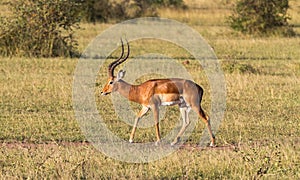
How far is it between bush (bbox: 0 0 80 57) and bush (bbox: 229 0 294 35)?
29.6 ft

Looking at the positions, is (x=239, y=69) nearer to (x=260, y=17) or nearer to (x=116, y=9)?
(x=260, y=17)

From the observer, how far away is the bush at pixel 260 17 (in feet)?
87.4

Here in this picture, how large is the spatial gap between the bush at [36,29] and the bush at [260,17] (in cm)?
902

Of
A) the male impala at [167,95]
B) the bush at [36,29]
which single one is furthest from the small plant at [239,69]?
the male impala at [167,95]

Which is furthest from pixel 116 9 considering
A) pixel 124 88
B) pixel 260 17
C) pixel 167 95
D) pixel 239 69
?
pixel 167 95

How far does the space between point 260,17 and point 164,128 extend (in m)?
17.2

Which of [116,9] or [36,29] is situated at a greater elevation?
[36,29]

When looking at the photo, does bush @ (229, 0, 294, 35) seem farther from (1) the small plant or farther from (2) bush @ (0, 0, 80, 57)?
(1) the small plant

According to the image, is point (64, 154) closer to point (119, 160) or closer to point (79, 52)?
point (119, 160)

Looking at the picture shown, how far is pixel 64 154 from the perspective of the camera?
7828mm

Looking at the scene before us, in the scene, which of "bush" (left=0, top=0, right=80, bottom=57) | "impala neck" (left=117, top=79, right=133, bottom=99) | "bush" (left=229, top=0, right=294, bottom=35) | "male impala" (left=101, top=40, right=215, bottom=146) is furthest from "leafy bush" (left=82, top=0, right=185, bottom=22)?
"male impala" (left=101, top=40, right=215, bottom=146)

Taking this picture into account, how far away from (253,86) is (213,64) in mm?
3678

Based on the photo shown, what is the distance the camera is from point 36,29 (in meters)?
19.2

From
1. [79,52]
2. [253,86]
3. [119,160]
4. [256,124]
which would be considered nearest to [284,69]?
[253,86]
